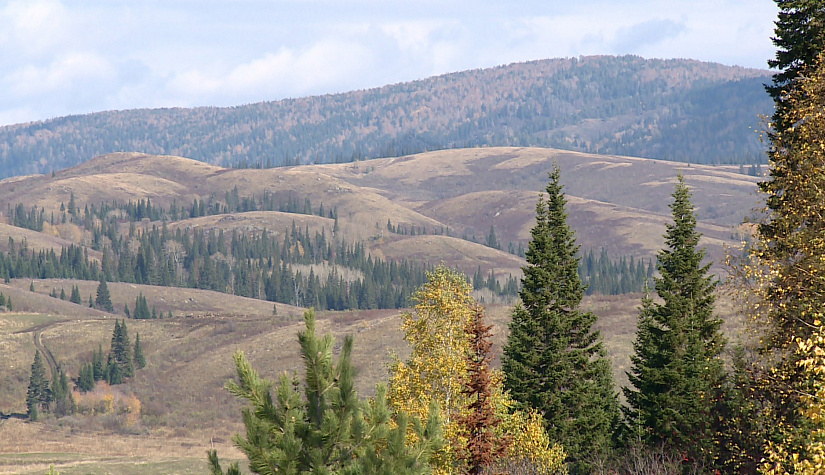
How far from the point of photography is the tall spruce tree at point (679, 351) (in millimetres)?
40812

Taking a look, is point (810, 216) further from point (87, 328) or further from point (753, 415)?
point (87, 328)

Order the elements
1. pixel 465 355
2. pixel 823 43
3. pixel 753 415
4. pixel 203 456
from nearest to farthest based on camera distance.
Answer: pixel 823 43 → pixel 753 415 → pixel 465 355 → pixel 203 456

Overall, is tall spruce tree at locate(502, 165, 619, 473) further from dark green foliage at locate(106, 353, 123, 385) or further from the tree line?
dark green foliage at locate(106, 353, 123, 385)

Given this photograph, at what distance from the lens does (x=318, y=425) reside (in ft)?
68.2

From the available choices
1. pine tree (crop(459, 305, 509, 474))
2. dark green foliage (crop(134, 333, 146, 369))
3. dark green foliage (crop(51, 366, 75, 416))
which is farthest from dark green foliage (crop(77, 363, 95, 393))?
pine tree (crop(459, 305, 509, 474))

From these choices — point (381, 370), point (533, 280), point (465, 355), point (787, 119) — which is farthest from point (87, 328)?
point (787, 119)

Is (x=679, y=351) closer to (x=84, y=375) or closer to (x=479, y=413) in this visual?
(x=479, y=413)

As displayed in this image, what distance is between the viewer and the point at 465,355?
3167cm

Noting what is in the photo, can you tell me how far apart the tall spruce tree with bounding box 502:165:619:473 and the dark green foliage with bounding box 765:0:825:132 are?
1656 centimetres

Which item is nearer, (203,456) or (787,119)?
(787,119)

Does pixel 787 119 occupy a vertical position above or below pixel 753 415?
above

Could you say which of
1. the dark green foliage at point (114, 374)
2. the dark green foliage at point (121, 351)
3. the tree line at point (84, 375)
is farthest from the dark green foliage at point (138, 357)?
the dark green foliage at point (114, 374)

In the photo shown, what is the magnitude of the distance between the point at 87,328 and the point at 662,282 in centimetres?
12291

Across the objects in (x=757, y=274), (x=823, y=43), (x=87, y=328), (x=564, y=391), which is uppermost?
(x=823, y=43)
